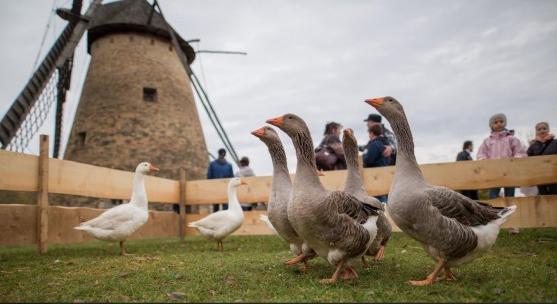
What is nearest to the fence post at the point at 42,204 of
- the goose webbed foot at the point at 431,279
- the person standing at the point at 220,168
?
the person standing at the point at 220,168

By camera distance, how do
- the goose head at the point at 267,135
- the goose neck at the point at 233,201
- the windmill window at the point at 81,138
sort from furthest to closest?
the windmill window at the point at 81,138 → the goose neck at the point at 233,201 → the goose head at the point at 267,135

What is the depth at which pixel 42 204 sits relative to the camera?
6.83m

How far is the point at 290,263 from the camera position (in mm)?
5102

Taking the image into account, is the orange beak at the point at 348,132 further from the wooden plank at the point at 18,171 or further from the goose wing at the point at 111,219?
the wooden plank at the point at 18,171

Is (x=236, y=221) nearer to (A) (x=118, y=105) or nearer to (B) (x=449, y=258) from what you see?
(B) (x=449, y=258)

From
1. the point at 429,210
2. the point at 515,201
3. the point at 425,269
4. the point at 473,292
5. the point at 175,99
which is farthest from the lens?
the point at 175,99

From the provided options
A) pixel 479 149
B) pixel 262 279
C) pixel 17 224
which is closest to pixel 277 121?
pixel 262 279

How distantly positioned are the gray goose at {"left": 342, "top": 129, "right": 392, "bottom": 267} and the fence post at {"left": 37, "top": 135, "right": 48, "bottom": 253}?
17.9 ft

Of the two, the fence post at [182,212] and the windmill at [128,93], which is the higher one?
the windmill at [128,93]

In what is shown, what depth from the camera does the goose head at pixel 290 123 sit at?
4.45 metres

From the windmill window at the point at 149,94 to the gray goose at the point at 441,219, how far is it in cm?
1796

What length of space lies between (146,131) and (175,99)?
8.83ft

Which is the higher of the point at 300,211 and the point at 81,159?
the point at 81,159

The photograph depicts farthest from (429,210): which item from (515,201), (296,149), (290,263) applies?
(515,201)
